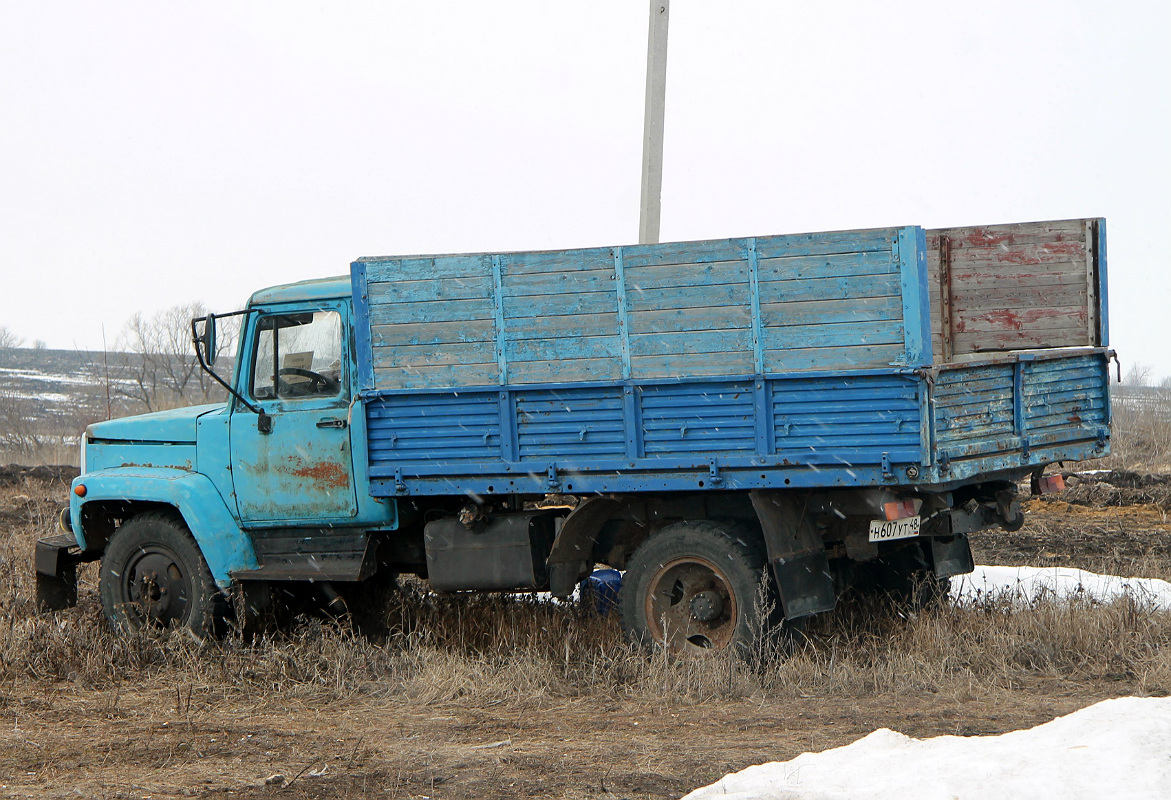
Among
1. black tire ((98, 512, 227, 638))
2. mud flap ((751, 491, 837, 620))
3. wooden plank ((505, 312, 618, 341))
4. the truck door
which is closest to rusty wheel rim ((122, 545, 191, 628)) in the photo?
black tire ((98, 512, 227, 638))

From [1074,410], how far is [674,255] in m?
2.68

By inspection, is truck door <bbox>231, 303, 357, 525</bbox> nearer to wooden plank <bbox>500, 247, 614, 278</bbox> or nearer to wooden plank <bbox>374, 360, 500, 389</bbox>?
wooden plank <bbox>374, 360, 500, 389</bbox>

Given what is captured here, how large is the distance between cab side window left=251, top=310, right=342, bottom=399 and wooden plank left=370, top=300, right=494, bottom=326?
23.0 inches

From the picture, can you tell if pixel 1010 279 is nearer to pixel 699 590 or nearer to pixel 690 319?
pixel 690 319

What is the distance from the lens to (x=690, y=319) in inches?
256

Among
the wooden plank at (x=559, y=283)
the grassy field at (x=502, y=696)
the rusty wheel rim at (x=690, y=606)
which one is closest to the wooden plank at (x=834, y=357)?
the wooden plank at (x=559, y=283)

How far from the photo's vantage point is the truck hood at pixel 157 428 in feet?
26.0

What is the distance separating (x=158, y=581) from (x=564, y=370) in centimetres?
330

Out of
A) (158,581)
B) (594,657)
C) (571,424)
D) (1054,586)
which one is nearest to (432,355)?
(571,424)

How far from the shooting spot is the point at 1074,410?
7160 millimetres

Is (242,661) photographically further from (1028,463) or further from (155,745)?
(1028,463)

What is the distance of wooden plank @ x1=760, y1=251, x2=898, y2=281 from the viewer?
242 inches

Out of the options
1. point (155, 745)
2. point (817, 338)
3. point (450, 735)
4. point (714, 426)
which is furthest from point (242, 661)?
point (817, 338)

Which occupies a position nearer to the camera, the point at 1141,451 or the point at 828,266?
the point at 828,266
